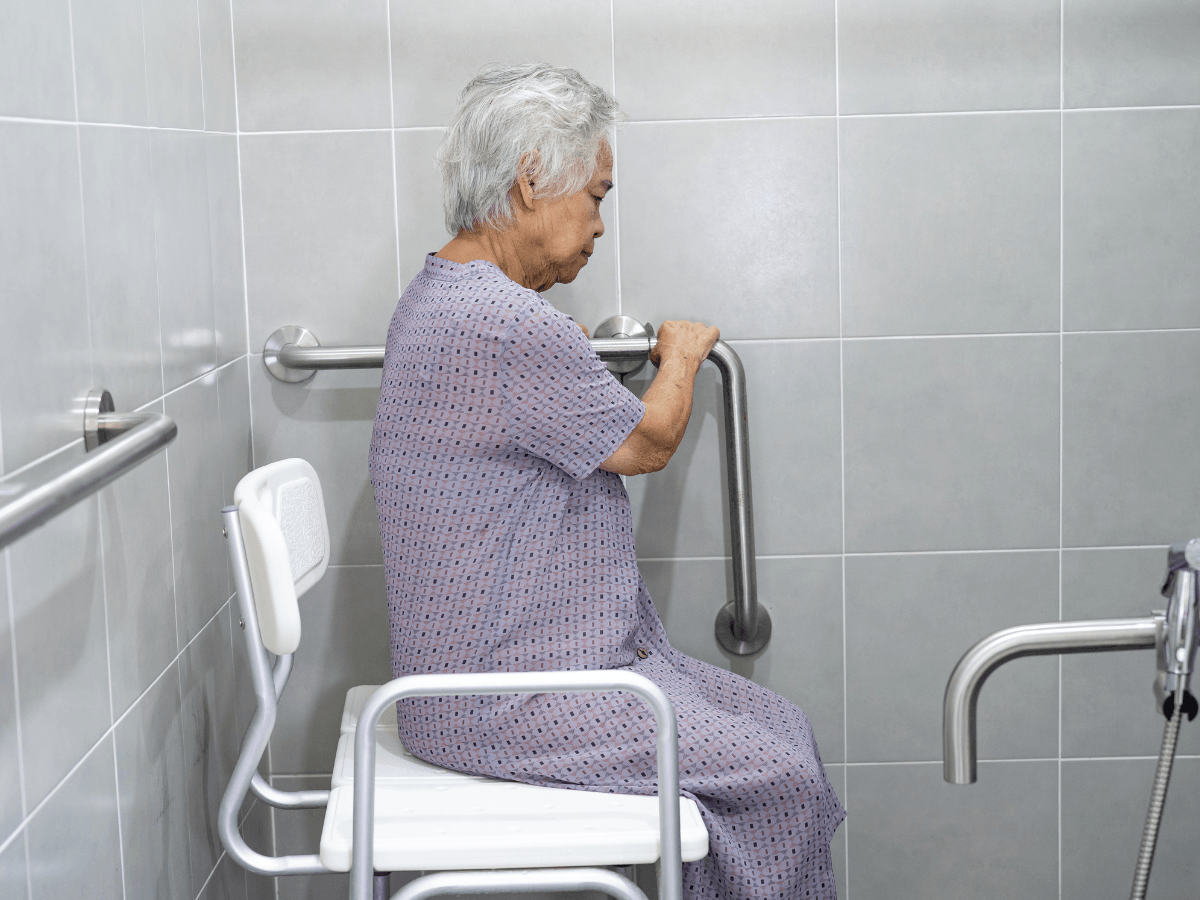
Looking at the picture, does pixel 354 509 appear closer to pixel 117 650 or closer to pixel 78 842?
pixel 117 650

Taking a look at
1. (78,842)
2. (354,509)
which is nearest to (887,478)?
(354,509)

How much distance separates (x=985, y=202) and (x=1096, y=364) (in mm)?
306

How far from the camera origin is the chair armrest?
107 centimetres

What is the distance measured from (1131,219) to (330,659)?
1.41 meters

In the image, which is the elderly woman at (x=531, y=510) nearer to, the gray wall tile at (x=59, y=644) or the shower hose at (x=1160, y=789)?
the gray wall tile at (x=59, y=644)

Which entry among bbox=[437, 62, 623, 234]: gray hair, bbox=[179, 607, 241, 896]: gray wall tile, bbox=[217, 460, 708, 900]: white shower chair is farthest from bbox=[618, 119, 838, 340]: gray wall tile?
bbox=[179, 607, 241, 896]: gray wall tile

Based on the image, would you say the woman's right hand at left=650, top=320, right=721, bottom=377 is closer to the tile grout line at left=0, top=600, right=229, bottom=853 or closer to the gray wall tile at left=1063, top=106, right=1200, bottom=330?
the gray wall tile at left=1063, top=106, right=1200, bottom=330

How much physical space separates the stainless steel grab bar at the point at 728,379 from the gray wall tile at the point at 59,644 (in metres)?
0.62

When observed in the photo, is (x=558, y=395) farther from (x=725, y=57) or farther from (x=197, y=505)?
(x=725, y=57)

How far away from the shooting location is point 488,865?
1110 mm

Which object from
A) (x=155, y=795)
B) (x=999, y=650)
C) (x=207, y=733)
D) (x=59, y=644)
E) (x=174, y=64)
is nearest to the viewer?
(x=999, y=650)

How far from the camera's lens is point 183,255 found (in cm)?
142

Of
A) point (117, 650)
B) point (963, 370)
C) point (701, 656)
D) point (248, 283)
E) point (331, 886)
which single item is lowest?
point (331, 886)

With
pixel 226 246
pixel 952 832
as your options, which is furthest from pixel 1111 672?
pixel 226 246
